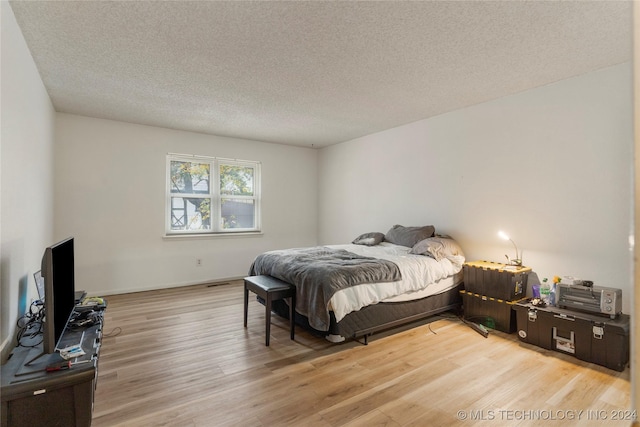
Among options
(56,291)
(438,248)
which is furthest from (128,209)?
(438,248)

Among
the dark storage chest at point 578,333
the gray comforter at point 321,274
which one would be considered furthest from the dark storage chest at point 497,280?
the gray comforter at point 321,274

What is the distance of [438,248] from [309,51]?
2.52 m

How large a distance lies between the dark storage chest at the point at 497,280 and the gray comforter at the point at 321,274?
95 cm

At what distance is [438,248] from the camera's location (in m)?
3.84

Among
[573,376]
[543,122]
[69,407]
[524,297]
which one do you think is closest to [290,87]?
[543,122]

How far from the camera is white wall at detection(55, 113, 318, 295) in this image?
175 inches

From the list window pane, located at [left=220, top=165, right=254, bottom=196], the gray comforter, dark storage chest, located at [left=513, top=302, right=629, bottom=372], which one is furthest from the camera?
window pane, located at [left=220, top=165, right=254, bottom=196]

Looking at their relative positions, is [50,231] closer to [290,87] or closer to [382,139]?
[290,87]

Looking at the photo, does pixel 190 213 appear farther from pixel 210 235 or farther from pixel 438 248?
pixel 438 248

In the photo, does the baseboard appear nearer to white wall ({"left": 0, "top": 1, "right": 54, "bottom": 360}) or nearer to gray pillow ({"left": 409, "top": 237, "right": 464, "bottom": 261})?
white wall ({"left": 0, "top": 1, "right": 54, "bottom": 360})

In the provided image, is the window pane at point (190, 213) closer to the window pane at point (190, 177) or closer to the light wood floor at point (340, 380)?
the window pane at point (190, 177)

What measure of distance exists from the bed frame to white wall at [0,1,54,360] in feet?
7.15

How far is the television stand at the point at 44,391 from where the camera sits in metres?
1.57

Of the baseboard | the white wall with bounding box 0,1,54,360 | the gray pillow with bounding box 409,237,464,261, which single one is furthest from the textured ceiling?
the baseboard
